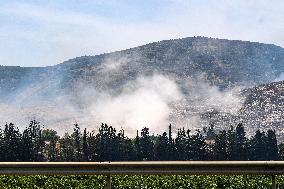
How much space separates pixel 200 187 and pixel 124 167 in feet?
76.1

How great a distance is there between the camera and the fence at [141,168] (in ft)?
23.9

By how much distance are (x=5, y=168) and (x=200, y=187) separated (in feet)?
76.7

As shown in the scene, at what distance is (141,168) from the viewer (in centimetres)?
731

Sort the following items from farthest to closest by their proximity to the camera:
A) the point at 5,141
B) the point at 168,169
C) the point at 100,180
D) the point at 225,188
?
1. the point at 5,141
2. the point at 100,180
3. the point at 225,188
4. the point at 168,169

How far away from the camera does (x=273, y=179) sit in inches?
292

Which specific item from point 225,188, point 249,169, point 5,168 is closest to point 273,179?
point 249,169

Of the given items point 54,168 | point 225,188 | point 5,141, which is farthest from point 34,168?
point 5,141

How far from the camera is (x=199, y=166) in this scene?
7.32 metres

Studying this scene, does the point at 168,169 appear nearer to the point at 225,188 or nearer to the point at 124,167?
the point at 124,167

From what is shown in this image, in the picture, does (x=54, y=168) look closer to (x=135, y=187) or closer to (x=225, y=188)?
(x=225, y=188)


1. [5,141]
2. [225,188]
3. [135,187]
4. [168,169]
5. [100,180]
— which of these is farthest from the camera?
[5,141]

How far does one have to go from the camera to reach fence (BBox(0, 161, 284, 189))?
728 centimetres

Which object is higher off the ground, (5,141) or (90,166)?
(5,141)

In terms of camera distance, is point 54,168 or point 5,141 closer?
point 54,168
